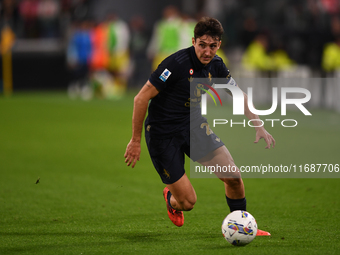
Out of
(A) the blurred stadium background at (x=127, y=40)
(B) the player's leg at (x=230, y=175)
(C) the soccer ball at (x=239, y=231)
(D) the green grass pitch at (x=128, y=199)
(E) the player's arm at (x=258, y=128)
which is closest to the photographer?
(C) the soccer ball at (x=239, y=231)

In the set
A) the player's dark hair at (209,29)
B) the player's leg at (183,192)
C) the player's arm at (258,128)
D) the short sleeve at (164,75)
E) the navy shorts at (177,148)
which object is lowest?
the player's leg at (183,192)

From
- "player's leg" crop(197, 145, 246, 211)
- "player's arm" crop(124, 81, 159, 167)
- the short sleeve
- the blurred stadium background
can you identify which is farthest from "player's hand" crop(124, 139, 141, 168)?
the blurred stadium background

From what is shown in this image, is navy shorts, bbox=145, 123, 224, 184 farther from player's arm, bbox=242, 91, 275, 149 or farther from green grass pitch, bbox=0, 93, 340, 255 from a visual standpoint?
green grass pitch, bbox=0, 93, 340, 255

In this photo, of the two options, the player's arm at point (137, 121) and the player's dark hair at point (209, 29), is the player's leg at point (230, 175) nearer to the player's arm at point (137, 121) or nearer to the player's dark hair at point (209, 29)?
the player's arm at point (137, 121)

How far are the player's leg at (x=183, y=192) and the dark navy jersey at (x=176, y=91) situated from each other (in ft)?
1.41

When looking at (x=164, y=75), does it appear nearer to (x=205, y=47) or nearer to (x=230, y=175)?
(x=205, y=47)

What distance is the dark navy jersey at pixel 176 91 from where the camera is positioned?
4.46m

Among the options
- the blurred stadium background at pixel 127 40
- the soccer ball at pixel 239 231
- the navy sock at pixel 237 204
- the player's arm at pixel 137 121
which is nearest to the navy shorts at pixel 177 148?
the player's arm at pixel 137 121

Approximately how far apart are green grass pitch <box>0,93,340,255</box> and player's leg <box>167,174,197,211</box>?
282mm

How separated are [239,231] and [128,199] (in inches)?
89.0

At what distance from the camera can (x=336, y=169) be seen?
8.10m

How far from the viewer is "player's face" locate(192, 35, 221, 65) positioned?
441 cm

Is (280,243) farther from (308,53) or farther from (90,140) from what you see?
(308,53)

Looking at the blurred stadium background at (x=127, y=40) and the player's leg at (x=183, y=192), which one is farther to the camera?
the blurred stadium background at (x=127, y=40)
